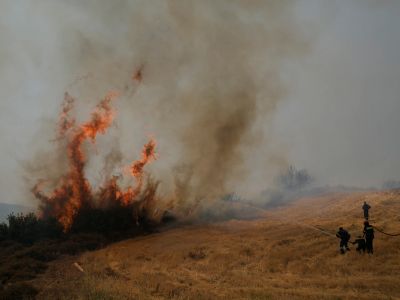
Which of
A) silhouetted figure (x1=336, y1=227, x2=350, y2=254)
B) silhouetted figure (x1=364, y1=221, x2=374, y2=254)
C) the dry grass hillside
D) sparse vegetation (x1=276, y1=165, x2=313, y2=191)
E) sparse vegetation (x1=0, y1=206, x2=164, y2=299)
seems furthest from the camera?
sparse vegetation (x1=276, y1=165, x2=313, y2=191)

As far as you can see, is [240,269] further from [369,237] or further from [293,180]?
[293,180]

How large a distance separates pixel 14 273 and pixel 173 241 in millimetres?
13884

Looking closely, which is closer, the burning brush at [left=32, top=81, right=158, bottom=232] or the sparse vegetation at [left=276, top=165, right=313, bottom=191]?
the burning brush at [left=32, top=81, right=158, bottom=232]

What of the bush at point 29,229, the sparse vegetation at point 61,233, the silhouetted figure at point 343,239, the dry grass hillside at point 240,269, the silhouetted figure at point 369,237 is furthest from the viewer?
the bush at point 29,229

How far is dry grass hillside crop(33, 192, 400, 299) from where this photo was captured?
18.2m

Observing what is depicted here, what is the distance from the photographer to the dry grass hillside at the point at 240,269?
18.2 m

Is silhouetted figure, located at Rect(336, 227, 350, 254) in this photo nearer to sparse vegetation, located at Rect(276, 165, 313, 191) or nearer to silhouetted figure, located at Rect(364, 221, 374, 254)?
silhouetted figure, located at Rect(364, 221, 374, 254)

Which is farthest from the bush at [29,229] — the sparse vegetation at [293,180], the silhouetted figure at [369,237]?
the sparse vegetation at [293,180]

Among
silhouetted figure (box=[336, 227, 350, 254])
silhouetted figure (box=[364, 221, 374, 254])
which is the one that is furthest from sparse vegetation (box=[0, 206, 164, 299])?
silhouetted figure (box=[364, 221, 374, 254])

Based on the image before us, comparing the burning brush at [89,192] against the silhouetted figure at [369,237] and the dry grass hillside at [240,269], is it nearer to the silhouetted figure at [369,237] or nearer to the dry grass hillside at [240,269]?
the dry grass hillside at [240,269]

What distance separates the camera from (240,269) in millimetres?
23953

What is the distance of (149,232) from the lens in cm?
4309

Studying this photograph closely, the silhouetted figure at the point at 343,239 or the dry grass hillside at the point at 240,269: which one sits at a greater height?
the silhouetted figure at the point at 343,239

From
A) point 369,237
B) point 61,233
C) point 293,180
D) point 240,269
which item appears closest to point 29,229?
point 61,233
